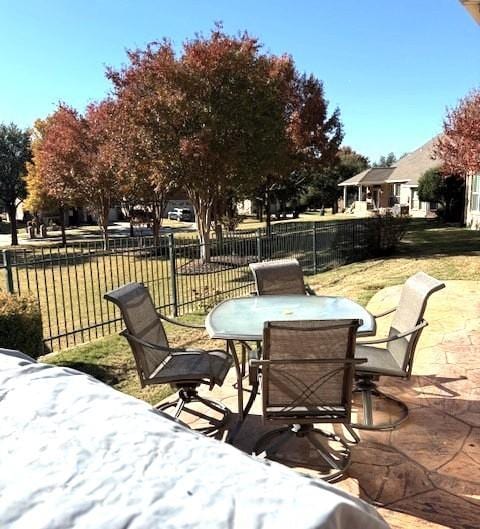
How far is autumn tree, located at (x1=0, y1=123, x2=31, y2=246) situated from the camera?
2919 cm

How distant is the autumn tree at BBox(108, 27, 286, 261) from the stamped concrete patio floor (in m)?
9.72

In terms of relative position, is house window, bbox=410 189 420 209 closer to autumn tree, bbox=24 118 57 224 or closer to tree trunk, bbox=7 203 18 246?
autumn tree, bbox=24 118 57 224

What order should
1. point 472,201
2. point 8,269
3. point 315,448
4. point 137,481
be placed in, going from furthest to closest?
point 472,201
point 8,269
point 315,448
point 137,481

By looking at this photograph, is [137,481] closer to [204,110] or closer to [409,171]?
[204,110]

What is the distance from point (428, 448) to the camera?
11.0ft

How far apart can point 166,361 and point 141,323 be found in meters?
0.40

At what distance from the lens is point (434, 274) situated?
35.1ft

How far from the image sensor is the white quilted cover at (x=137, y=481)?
3.05 feet

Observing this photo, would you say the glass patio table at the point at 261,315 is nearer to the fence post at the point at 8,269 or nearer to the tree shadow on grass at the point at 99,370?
the tree shadow on grass at the point at 99,370

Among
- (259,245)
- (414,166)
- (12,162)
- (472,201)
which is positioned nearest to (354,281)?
(259,245)

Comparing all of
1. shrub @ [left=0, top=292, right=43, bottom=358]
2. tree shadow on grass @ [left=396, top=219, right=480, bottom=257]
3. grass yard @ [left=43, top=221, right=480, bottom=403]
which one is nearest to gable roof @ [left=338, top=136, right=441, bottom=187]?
tree shadow on grass @ [left=396, top=219, right=480, bottom=257]

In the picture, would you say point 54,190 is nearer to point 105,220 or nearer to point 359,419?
point 105,220

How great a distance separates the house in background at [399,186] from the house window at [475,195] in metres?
7.87

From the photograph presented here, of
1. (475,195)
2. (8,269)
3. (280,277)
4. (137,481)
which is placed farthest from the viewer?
(475,195)
